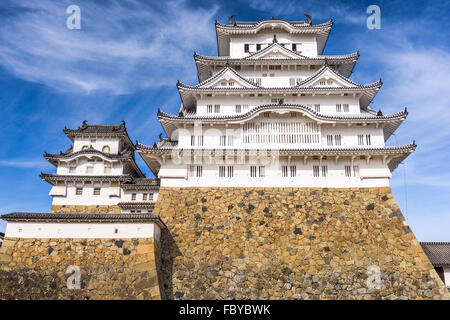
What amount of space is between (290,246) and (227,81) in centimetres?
1287

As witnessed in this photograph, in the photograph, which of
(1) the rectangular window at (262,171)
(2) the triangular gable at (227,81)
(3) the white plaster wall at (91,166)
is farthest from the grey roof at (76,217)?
(3) the white plaster wall at (91,166)

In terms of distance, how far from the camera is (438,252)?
78.3 feet

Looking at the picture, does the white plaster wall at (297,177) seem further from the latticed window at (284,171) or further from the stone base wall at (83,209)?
the stone base wall at (83,209)

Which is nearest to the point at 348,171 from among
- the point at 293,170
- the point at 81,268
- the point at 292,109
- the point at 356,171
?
the point at 356,171

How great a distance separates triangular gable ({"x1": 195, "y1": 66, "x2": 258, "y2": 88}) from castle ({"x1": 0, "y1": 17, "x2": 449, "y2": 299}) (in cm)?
10

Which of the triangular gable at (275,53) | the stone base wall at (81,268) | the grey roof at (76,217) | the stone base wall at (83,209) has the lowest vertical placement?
the stone base wall at (81,268)

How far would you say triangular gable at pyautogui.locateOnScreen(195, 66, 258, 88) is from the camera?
2644cm

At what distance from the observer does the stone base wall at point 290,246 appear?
62.7 feet

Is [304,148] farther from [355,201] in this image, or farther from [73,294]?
[73,294]

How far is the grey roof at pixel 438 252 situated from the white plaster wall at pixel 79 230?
694 inches

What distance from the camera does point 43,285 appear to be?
58.2 feet

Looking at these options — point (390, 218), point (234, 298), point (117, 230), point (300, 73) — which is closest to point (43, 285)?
point (117, 230)

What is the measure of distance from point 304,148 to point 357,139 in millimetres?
3856

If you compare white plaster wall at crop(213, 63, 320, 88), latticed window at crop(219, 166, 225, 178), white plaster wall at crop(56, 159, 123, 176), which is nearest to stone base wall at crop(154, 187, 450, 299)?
latticed window at crop(219, 166, 225, 178)
